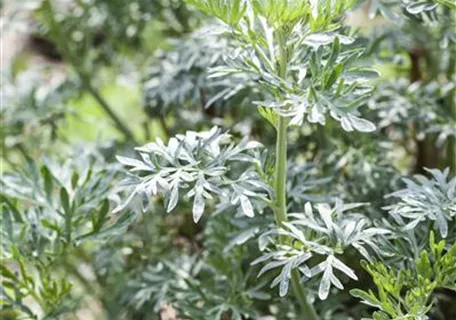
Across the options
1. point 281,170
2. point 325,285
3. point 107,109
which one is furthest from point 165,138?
point 325,285

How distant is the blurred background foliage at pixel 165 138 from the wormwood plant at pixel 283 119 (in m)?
0.10

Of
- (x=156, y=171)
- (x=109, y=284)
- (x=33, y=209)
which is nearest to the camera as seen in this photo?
(x=156, y=171)

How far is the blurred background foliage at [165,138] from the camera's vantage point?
1.28 metres

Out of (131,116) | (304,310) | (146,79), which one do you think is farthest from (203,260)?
(131,116)

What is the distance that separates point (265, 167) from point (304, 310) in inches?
9.1

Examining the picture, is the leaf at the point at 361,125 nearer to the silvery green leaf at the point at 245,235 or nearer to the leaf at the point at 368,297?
the leaf at the point at 368,297

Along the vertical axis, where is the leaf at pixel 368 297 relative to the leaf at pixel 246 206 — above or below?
below

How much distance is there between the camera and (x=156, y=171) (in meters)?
1.02

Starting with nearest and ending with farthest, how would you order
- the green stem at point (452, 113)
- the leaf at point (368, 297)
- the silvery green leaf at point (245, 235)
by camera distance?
the leaf at point (368, 297) → the silvery green leaf at point (245, 235) → the green stem at point (452, 113)

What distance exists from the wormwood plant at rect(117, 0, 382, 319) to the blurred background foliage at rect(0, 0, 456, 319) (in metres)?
0.10

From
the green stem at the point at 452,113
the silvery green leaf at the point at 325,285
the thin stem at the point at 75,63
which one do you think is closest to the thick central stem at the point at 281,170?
the silvery green leaf at the point at 325,285

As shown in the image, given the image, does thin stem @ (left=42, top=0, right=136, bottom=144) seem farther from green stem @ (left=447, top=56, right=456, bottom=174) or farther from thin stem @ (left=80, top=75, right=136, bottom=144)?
green stem @ (left=447, top=56, right=456, bottom=174)

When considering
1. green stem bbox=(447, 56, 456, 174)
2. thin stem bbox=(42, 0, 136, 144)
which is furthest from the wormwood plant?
thin stem bbox=(42, 0, 136, 144)

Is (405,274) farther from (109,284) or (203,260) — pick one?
(109,284)
